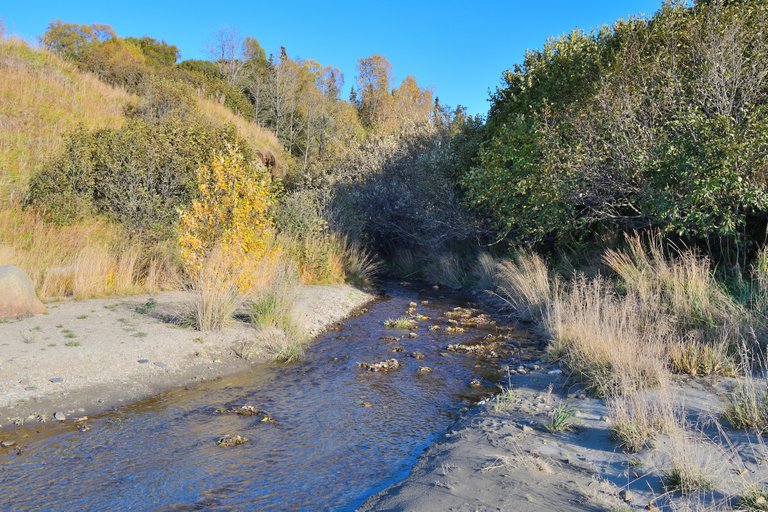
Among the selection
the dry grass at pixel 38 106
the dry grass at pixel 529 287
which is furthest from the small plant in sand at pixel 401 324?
the dry grass at pixel 38 106

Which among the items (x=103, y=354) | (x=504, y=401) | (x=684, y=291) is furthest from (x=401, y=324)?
(x=103, y=354)

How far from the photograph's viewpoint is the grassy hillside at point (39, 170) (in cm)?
1072

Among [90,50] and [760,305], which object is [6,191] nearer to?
[760,305]

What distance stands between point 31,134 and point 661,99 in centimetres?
1817

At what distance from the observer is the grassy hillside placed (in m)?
10.7

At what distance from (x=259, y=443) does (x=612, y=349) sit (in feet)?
14.8

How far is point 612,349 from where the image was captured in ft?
22.7

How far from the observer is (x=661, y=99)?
1091 cm

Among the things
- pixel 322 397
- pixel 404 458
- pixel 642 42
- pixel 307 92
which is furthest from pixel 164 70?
pixel 404 458

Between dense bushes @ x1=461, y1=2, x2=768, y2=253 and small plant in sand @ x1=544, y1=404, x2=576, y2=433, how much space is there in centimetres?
542

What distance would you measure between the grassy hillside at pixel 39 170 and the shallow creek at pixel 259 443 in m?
4.64

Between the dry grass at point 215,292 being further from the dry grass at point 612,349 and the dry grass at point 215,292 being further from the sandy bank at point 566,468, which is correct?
the dry grass at point 612,349

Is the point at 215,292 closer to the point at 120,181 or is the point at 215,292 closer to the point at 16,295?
the point at 16,295

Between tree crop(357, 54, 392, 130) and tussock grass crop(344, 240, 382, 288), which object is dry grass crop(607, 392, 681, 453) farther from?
tree crop(357, 54, 392, 130)
